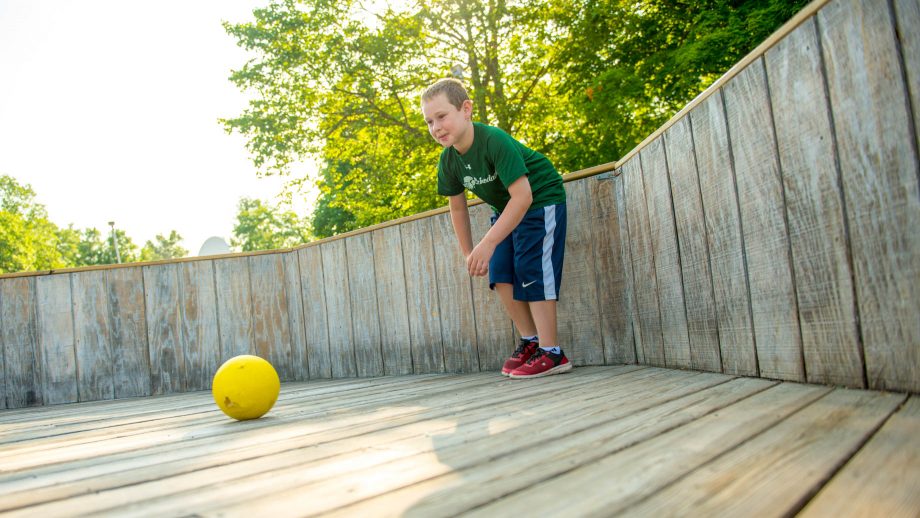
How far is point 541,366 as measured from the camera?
315 centimetres

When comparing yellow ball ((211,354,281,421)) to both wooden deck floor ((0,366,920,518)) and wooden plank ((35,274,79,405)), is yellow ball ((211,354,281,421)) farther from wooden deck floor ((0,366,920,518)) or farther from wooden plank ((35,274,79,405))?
wooden plank ((35,274,79,405))

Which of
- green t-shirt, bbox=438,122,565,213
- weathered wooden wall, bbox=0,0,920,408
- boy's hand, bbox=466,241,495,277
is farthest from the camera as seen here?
green t-shirt, bbox=438,122,565,213

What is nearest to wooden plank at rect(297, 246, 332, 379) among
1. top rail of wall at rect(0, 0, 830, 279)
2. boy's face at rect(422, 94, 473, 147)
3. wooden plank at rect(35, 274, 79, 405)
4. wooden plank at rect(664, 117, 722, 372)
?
top rail of wall at rect(0, 0, 830, 279)

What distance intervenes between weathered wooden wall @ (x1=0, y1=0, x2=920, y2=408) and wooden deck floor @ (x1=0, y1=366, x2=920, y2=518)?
29 centimetres

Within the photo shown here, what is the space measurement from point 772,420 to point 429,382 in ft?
7.47

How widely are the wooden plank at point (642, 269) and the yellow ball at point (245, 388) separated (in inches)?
71.9

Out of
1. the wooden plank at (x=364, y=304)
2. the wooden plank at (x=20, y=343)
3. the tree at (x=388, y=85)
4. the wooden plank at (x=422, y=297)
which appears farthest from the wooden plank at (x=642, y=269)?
the tree at (x=388, y=85)

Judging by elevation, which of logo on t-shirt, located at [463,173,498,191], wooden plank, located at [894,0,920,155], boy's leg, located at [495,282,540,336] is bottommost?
boy's leg, located at [495,282,540,336]

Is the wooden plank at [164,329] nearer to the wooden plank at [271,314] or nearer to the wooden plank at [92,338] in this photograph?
the wooden plank at [92,338]

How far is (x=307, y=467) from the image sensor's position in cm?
139

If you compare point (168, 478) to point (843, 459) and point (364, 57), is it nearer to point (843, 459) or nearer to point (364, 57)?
point (843, 459)

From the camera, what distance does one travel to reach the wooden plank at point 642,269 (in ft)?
10.3

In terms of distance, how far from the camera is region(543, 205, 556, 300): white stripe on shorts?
3.14 metres

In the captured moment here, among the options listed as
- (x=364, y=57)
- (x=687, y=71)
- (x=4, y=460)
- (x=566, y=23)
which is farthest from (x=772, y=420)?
(x=364, y=57)
